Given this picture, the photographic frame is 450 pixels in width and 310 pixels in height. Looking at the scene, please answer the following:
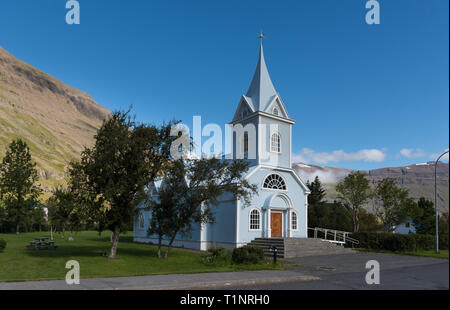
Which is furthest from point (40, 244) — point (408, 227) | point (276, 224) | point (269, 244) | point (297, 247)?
point (408, 227)

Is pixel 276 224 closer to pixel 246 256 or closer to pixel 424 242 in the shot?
pixel 246 256

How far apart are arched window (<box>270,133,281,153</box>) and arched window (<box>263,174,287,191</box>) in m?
2.26

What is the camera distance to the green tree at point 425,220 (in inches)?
1729

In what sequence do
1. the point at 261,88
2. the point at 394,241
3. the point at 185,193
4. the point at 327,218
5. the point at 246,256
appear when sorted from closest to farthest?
the point at 246,256 < the point at 185,193 < the point at 394,241 < the point at 261,88 < the point at 327,218

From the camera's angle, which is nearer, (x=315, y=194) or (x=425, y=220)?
(x=425, y=220)

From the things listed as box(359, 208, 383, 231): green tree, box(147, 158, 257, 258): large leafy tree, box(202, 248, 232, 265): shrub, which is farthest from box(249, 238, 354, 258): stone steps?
box(359, 208, 383, 231): green tree

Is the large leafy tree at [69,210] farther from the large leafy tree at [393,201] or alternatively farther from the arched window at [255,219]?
the large leafy tree at [393,201]

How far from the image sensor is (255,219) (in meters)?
27.1

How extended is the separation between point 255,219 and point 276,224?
212 cm

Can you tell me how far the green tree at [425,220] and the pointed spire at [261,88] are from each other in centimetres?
2613

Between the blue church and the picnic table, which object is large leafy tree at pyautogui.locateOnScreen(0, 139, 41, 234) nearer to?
the picnic table

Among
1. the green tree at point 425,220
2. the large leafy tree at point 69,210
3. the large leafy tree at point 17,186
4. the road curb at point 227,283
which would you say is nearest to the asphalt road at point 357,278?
the road curb at point 227,283
